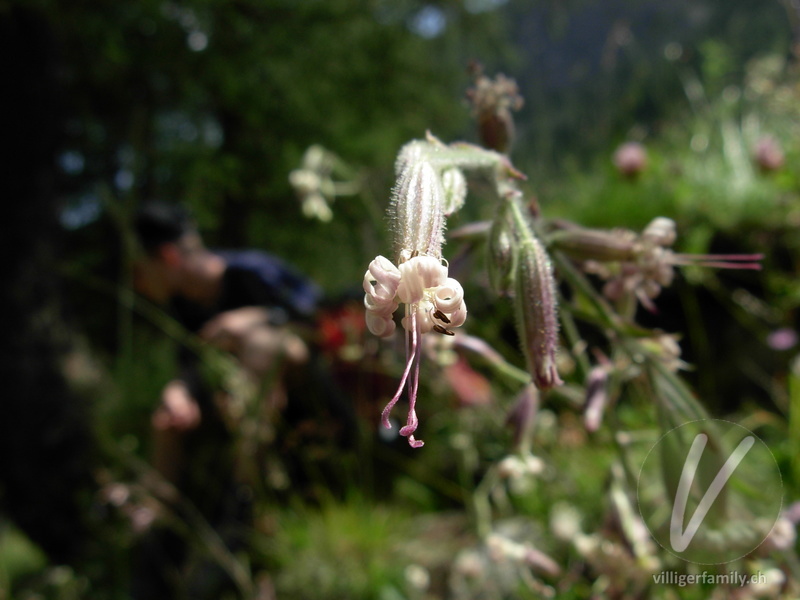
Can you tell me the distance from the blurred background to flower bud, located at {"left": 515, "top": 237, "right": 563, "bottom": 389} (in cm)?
10

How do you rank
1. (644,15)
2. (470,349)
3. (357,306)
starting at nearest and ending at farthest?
(470,349), (357,306), (644,15)

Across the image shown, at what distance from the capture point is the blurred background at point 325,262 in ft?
4.79

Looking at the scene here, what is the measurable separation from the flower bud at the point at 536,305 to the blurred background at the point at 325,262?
0.33 ft

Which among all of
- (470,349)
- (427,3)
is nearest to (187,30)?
(427,3)

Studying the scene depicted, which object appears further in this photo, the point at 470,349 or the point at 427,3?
the point at 427,3

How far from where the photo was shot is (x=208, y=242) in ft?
18.2

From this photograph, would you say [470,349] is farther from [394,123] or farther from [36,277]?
[394,123]

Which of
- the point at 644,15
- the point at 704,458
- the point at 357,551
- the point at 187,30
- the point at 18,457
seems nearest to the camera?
the point at 704,458

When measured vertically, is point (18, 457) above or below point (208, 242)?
below

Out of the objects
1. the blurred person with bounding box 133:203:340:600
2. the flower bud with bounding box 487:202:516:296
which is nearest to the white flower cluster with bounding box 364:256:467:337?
the flower bud with bounding box 487:202:516:296

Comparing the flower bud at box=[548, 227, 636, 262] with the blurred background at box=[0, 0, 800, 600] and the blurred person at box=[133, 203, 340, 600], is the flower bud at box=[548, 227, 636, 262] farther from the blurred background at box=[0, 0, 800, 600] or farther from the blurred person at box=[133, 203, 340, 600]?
the blurred person at box=[133, 203, 340, 600]

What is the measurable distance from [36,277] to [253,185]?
2253 millimetres

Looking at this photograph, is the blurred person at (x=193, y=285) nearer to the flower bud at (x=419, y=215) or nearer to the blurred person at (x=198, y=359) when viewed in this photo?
the blurred person at (x=198, y=359)

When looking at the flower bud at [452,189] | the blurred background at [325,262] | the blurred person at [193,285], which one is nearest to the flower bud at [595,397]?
the blurred background at [325,262]
